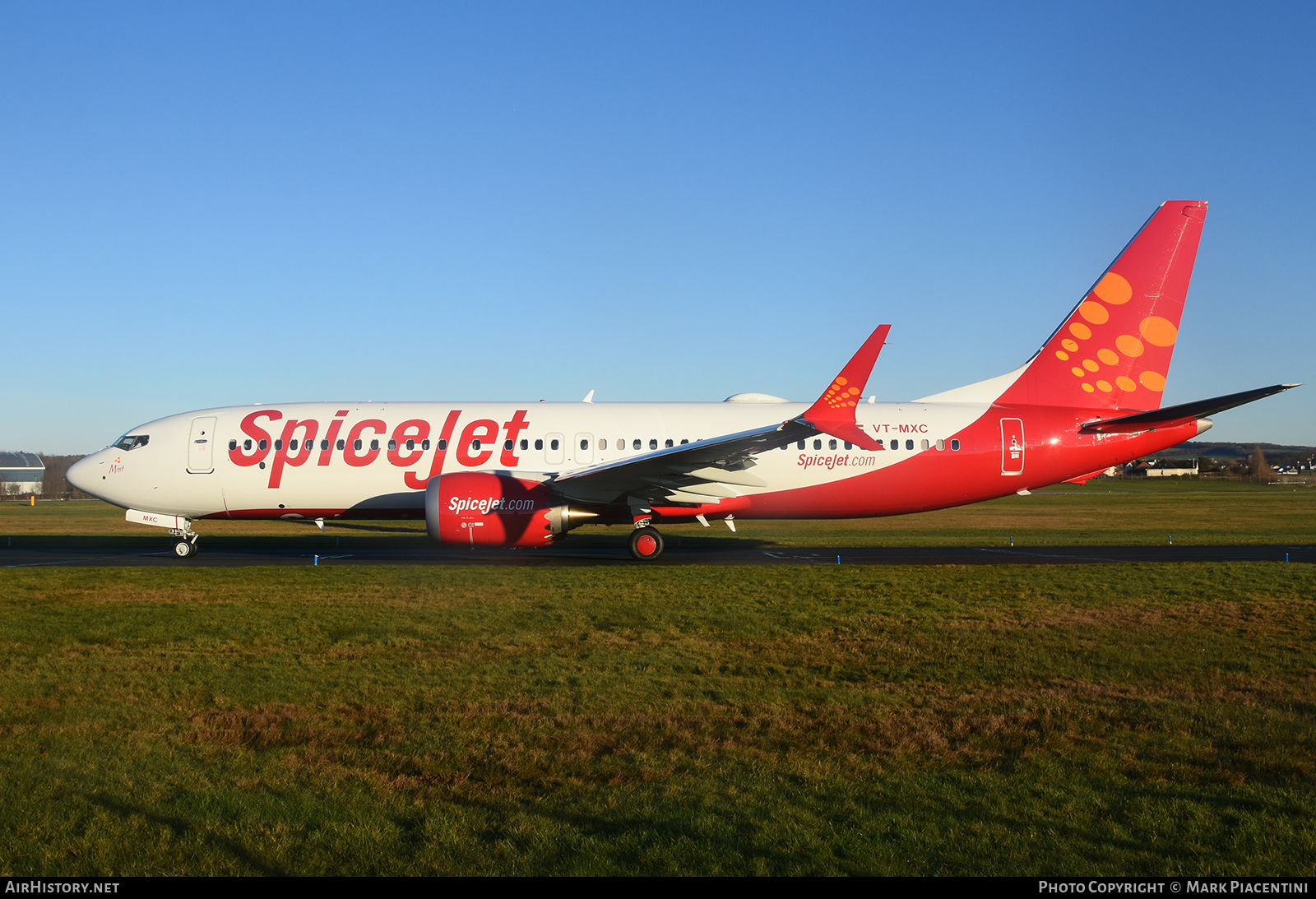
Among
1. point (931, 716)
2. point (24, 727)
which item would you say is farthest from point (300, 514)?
point (931, 716)

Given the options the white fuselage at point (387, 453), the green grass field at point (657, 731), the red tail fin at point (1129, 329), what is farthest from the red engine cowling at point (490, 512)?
the red tail fin at point (1129, 329)

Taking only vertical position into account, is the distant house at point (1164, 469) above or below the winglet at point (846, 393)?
below

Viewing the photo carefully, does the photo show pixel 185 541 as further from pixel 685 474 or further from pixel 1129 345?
pixel 1129 345

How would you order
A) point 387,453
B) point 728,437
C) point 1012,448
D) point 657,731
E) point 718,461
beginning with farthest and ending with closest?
point 1012,448, point 387,453, point 728,437, point 718,461, point 657,731

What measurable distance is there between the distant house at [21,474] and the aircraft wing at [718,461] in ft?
322

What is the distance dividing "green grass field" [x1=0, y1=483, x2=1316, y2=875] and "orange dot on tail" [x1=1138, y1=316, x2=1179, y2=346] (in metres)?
8.94

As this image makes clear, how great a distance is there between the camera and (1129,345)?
21078 millimetres

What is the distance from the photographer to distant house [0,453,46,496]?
9631 centimetres

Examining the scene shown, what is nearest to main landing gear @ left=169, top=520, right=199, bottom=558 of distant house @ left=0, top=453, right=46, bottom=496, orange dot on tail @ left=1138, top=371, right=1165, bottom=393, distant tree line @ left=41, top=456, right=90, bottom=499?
orange dot on tail @ left=1138, top=371, right=1165, bottom=393

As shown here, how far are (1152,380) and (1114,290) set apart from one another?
2.35 m

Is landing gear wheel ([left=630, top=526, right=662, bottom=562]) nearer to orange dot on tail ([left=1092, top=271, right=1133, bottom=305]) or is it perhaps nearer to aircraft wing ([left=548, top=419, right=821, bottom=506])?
Result: aircraft wing ([left=548, top=419, right=821, bottom=506])

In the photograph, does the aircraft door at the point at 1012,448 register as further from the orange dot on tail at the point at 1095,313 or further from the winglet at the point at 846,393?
the winglet at the point at 846,393

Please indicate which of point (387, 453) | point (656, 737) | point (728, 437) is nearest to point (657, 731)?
point (656, 737)

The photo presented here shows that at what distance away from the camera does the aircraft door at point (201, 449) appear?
2120cm
